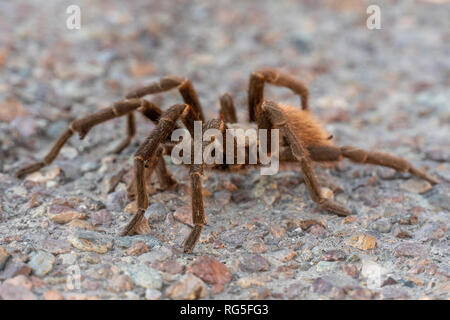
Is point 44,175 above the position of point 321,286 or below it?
above

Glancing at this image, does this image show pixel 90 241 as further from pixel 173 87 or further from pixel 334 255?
pixel 334 255

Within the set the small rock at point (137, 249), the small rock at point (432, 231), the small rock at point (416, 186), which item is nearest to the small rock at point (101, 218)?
the small rock at point (137, 249)

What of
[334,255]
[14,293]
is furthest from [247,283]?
[14,293]

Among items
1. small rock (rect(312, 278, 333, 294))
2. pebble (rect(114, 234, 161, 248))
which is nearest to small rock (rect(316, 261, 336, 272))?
small rock (rect(312, 278, 333, 294))

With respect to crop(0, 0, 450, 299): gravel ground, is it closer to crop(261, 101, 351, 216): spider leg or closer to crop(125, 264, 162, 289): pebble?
crop(125, 264, 162, 289): pebble
